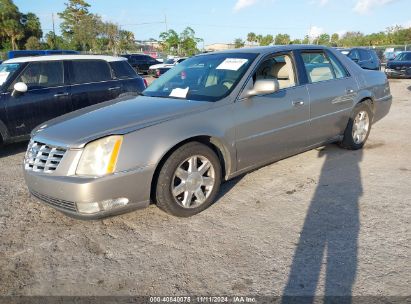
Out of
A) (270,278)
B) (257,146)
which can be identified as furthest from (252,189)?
(270,278)

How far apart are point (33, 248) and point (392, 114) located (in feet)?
27.8

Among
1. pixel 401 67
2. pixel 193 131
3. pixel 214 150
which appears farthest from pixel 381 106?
pixel 401 67

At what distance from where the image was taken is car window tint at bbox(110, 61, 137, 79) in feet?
24.1

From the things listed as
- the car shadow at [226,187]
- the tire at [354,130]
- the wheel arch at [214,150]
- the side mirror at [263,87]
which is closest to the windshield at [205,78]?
the side mirror at [263,87]

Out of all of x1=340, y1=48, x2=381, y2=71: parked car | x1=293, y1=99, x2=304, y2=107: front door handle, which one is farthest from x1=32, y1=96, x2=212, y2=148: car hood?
x1=340, y1=48, x2=381, y2=71: parked car

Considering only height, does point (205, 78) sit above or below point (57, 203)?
above

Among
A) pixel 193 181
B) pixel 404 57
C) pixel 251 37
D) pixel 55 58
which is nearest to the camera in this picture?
pixel 193 181

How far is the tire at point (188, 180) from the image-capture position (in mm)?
3362

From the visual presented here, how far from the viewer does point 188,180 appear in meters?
3.54

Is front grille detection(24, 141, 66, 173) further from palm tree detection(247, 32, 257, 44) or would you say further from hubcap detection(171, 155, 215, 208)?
palm tree detection(247, 32, 257, 44)

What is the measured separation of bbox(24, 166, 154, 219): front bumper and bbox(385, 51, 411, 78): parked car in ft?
62.8

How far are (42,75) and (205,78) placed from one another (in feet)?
11.7

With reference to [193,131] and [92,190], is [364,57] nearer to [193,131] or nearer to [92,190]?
[193,131]

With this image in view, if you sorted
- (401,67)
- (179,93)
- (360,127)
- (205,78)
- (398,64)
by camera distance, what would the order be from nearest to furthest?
(179,93), (205,78), (360,127), (401,67), (398,64)
